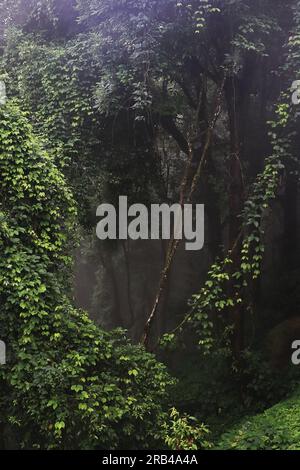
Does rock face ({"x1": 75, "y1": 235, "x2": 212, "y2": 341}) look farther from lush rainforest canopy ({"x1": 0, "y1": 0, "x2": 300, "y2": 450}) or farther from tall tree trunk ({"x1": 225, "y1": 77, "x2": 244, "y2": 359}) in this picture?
tall tree trunk ({"x1": 225, "y1": 77, "x2": 244, "y2": 359})

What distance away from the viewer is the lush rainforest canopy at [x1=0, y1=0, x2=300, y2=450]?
21.5 ft

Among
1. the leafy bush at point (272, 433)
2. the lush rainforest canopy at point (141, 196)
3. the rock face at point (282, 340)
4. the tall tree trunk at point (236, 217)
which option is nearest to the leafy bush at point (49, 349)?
the lush rainforest canopy at point (141, 196)

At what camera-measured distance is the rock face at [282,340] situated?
10.2 m

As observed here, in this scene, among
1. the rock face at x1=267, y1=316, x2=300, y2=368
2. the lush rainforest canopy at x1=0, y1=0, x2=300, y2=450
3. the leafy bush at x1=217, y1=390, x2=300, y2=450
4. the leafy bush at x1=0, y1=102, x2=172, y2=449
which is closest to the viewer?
the leafy bush at x1=217, y1=390, x2=300, y2=450

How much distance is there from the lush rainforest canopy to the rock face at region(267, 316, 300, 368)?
34 millimetres

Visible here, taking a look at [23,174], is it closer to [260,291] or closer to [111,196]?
[111,196]

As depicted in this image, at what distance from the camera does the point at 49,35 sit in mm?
10203

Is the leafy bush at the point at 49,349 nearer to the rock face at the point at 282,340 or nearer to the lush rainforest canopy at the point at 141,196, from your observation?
the lush rainforest canopy at the point at 141,196

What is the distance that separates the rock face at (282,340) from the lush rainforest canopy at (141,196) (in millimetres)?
34

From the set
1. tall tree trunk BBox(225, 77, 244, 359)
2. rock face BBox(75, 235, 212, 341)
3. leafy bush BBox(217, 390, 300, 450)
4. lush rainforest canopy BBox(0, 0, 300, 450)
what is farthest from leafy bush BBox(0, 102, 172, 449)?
rock face BBox(75, 235, 212, 341)

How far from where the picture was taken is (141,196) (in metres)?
11.5

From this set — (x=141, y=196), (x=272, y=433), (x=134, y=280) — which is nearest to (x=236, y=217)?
(x=141, y=196)

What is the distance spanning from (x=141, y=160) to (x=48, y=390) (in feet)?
18.6
